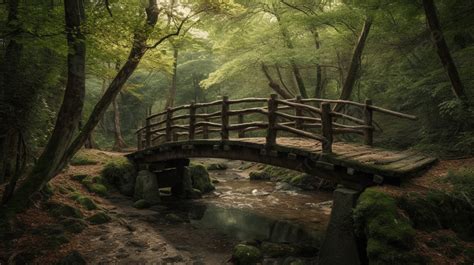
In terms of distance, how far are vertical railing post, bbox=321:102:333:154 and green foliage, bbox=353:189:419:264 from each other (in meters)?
1.56

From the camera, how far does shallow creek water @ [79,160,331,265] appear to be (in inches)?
298

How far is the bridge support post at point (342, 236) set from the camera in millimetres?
5676

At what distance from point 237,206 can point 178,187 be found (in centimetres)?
323

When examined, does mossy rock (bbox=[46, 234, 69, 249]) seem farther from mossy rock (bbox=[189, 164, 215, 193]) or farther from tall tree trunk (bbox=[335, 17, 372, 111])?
tall tree trunk (bbox=[335, 17, 372, 111])

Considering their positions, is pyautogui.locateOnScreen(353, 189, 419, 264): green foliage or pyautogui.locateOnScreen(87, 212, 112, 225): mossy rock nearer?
pyautogui.locateOnScreen(353, 189, 419, 264): green foliage

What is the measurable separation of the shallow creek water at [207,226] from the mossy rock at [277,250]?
0.76 metres

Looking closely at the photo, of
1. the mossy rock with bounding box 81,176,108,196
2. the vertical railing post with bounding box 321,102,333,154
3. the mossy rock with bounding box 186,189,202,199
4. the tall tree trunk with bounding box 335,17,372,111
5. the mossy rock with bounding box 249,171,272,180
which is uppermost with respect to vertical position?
the tall tree trunk with bounding box 335,17,372,111

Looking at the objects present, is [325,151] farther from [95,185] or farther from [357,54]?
[95,185]

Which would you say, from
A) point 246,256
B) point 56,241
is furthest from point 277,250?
point 56,241

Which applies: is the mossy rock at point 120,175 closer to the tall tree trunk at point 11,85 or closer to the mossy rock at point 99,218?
the mossy rock at point 99,218

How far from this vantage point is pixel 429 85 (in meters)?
10.4

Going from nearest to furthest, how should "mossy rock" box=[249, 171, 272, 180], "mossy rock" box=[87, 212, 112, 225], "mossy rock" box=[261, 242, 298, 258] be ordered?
"mossy rock" box=[261, 242, 298, 258] → "mossy rock" box=[87, 212, 112, 225] → "mossy rock" box=[249, 171, 272, 180]

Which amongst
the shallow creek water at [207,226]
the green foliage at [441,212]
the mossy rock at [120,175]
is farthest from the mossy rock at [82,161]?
the green foliage at [441,212]

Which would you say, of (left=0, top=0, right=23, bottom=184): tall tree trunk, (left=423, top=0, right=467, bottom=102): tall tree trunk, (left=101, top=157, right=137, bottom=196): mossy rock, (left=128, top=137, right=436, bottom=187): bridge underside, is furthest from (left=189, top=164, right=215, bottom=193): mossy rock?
(left=423, top=0, right=467, bottom=102): tall tree trunk
